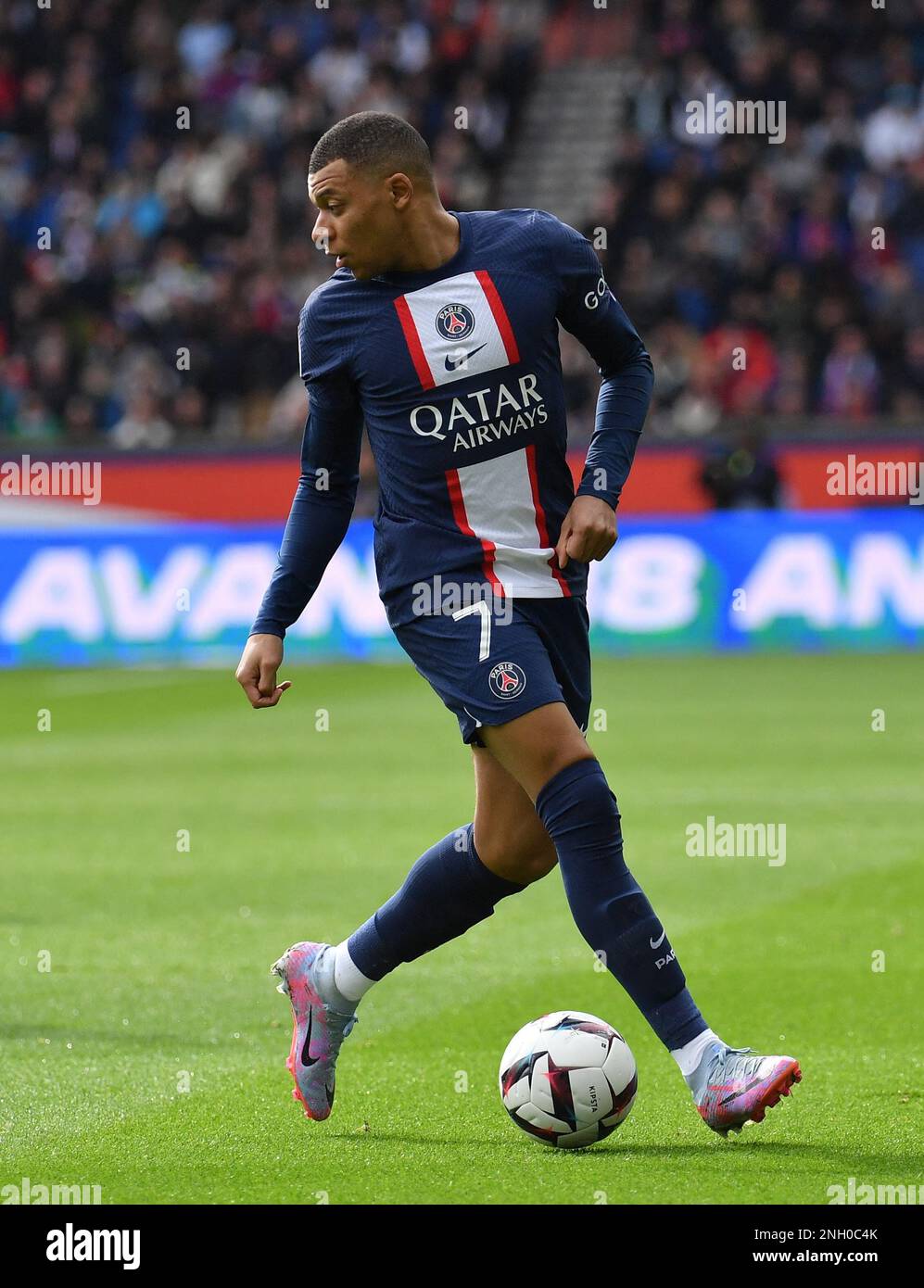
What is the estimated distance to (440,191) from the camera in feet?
72.7

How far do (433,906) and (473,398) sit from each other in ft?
3.90

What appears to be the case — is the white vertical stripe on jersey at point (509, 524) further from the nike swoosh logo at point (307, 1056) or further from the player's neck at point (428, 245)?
the nike swoosh logo at point (307, 1056)

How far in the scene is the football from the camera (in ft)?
14.7

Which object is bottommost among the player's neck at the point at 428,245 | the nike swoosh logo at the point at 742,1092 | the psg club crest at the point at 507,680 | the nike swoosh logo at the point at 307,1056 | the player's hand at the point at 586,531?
the nike swoosh logo at the point at 307,1056

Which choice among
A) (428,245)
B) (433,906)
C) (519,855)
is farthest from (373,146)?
(433,906)

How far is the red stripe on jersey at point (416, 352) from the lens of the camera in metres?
4.62

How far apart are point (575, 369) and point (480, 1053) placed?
15.5m

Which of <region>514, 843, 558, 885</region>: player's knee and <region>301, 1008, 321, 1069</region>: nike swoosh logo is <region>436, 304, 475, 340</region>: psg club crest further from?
<region>301, 1008, 321, 1069</region>: nike swoosh logo

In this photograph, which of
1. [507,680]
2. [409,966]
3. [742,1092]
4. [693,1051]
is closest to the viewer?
[742,1092]

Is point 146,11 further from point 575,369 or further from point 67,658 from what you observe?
point 67,658

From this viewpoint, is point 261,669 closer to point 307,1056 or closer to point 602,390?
point 307,1056

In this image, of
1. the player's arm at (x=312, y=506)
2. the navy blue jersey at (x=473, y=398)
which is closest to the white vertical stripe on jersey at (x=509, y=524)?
the navy blue jersey at (x=473, y=398)

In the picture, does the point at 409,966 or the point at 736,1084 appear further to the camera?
the point at 409,966

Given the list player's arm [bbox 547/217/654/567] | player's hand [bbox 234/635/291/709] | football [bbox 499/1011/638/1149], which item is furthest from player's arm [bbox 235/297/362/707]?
football [bbox 499/1011/638/1149]
